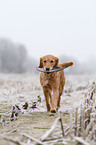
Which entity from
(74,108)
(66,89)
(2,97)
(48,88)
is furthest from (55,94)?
(66,89)

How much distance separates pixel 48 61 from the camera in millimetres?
4441

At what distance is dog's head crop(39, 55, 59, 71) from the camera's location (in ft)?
14.4

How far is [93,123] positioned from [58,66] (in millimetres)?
1738

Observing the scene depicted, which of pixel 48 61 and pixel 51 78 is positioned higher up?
pixel 48 61

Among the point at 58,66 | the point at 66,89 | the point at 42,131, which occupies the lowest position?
the point at 66,89

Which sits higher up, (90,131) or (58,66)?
(58,66)

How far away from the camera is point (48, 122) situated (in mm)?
4035

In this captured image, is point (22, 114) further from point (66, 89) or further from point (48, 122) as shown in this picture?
point (66, 89)

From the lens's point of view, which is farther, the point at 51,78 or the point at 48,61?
the point at 51,78

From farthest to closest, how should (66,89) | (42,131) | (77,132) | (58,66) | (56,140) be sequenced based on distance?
(66,89) → (58,66) → (42,131) → (77,132) → (56,140)

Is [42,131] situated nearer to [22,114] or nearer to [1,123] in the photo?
[1,123]

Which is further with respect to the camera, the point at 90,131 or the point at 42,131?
the point at 42,131

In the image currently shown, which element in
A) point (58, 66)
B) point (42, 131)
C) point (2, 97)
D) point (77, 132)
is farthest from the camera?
point (2, 97)

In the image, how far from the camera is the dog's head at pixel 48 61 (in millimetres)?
4398
